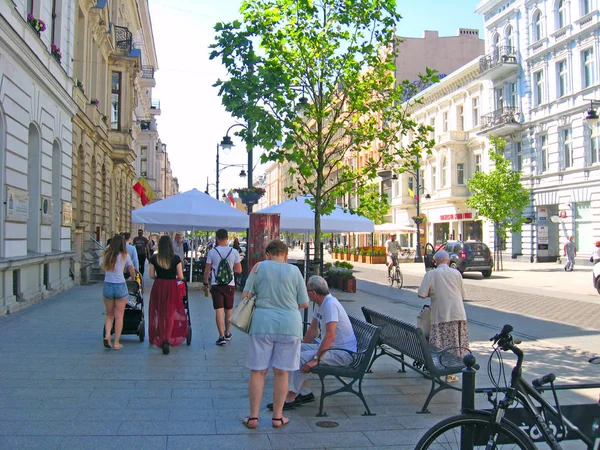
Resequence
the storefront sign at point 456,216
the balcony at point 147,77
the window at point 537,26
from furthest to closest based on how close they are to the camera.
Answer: the balcony at point 147,77
the storefront sign at point 456,216
the window at point 537,26

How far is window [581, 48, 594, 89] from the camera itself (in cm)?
2969

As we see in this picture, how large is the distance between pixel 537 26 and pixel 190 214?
89.7 ft

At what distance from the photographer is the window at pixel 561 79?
3191 cm

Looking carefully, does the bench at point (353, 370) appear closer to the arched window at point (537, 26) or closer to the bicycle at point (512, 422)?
the bicycle at point (512, 422)

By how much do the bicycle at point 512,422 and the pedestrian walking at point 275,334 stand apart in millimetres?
1902

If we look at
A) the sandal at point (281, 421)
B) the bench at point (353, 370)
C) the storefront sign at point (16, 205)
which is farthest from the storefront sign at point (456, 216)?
the sandal at point (281, 421)

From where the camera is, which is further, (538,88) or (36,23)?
(538,88)

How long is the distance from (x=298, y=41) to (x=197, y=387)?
579 cm

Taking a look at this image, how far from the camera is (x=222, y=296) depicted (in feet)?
29.6

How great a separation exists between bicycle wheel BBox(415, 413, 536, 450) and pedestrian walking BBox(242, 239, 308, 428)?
1.97 metres

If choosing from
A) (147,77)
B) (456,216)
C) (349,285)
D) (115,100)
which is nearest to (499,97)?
(456,216)

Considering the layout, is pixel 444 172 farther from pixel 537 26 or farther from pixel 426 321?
pixel 426 321

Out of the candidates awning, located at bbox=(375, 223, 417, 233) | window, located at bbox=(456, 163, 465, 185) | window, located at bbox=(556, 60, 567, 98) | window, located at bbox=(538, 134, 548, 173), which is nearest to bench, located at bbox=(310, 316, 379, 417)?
window, located at bbox=(556, 60, 567, 98)

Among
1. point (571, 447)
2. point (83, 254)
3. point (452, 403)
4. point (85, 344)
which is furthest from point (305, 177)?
point (83, 254)
